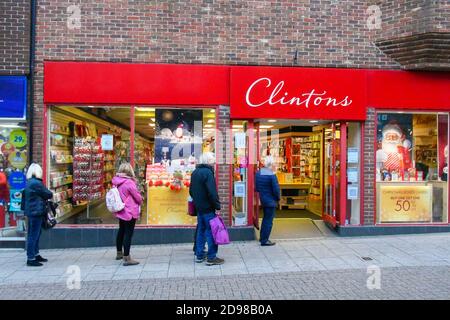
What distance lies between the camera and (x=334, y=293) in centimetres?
618

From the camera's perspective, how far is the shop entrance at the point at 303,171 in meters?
10.3

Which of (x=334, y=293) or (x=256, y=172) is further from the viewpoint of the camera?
(x=256, y=172)

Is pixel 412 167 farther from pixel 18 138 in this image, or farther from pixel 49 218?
pixel 18 138

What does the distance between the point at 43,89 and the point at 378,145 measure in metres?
6.85

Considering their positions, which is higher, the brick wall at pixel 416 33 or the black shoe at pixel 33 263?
the brick wall at pixel 416 33

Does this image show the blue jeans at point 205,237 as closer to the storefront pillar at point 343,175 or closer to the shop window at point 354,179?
the storefront pillar at point 343,175

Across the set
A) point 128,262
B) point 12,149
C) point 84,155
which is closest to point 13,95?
point 12,149

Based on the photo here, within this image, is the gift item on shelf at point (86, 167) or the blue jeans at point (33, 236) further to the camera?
the gift item on shelf at point (86, 167)

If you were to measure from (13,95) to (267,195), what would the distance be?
5237 mm

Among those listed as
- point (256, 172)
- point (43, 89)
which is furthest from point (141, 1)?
point (256, 172)

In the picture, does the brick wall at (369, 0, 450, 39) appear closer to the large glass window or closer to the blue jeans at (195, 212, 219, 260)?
the large glass window

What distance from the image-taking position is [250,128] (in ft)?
32.2

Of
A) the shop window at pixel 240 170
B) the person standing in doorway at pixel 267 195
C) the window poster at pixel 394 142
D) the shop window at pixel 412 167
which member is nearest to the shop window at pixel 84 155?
the shop window at pixel 240 170

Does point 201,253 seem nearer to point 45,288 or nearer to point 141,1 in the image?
point 45,288
